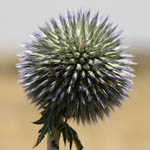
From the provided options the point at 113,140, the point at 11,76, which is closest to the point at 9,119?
the point at 11,76

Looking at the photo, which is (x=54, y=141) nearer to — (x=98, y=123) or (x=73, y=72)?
(x=73, y=72)

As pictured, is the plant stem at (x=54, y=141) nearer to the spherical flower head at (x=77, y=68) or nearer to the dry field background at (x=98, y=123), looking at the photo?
the spherical flower head at (x=77, y=68)

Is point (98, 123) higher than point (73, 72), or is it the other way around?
point (73, 72)

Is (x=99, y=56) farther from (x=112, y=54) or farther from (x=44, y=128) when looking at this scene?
(x=44, y=128)

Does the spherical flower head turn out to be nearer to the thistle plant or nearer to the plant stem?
the thistle plant

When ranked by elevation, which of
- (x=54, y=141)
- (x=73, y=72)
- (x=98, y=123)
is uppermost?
(x=73, y=72)

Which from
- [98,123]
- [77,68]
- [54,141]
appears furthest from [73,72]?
[98,123]
